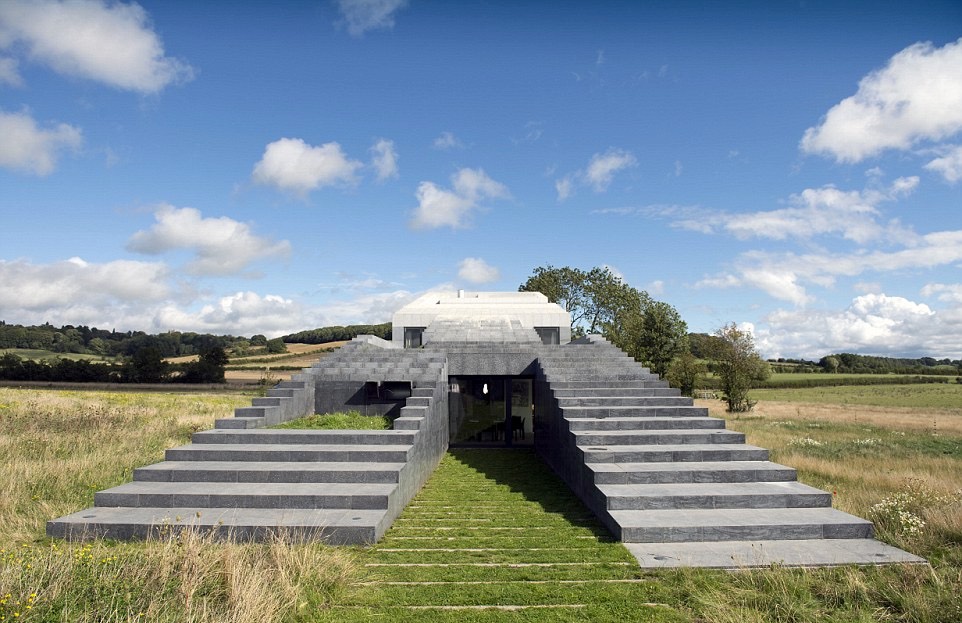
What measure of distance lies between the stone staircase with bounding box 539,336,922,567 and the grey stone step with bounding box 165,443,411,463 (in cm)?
338

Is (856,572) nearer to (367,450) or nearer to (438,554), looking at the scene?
(438,554)

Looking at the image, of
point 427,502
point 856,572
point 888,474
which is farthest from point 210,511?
point 888,474

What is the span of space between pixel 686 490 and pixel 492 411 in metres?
9.10

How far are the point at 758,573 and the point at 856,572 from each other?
110 centimetres

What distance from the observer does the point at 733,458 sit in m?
9.98

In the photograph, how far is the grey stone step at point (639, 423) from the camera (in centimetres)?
1126

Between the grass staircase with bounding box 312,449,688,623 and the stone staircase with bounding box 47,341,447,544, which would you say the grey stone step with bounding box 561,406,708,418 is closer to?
the grass staircase with bounding box 312,449,688,623

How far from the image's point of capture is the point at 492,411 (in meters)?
17.3

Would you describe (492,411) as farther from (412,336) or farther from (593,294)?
(593,294)

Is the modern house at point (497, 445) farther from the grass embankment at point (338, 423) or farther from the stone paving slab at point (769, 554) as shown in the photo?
the grass embankment at point (338, 423)

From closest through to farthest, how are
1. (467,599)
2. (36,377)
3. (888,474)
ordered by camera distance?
(467,599) → (888,474) → (36,377)

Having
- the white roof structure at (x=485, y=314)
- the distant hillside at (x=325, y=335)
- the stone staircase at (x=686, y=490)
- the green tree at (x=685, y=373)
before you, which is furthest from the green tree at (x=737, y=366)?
the distant hillside at (x=325, y=335)

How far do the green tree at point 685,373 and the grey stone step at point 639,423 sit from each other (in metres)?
27.5

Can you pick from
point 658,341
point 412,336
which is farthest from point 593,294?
point 412,336
